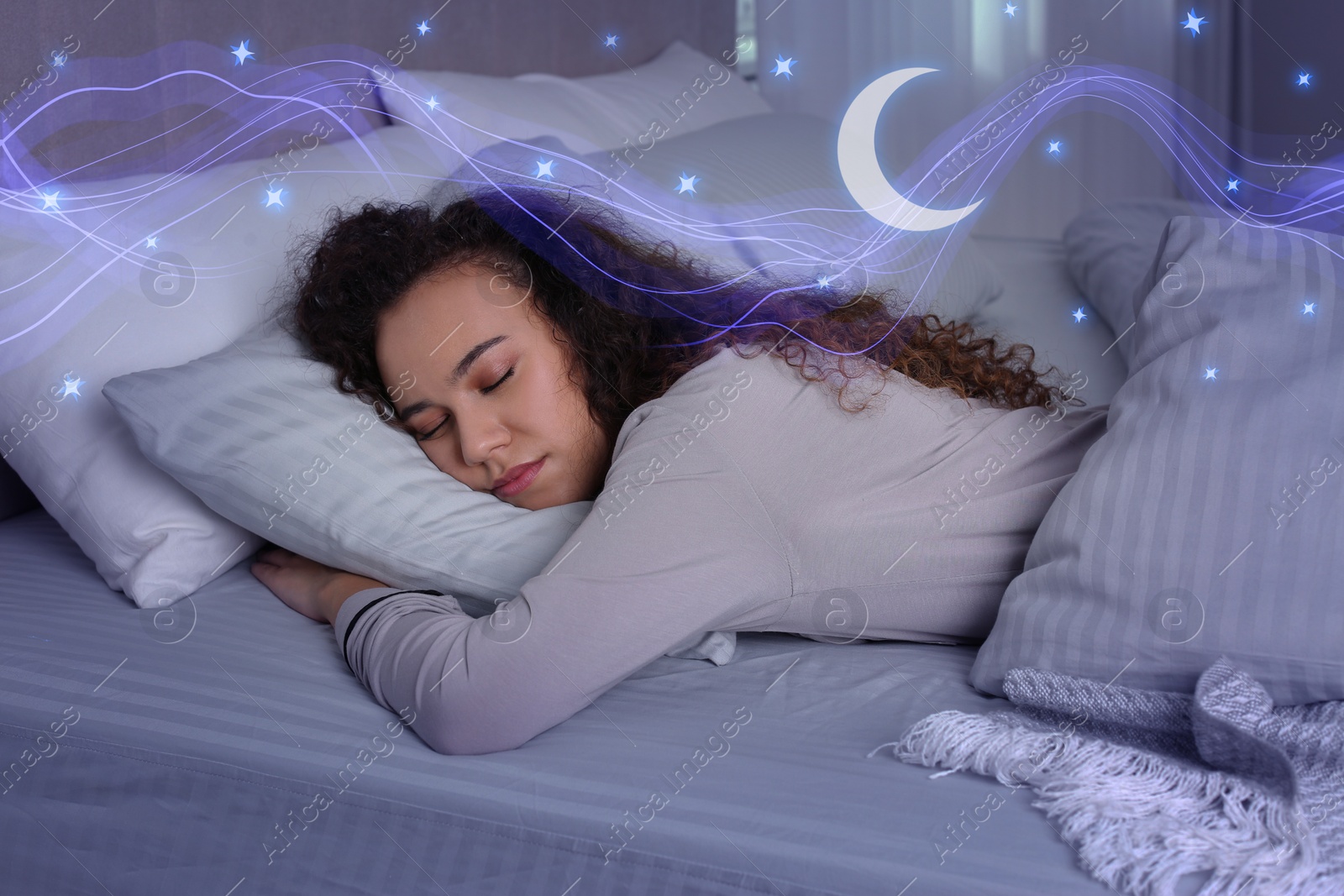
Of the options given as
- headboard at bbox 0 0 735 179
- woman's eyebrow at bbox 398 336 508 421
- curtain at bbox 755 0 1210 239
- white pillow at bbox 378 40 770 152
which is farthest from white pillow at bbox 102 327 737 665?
curtain at bbox 755 0 1210 239

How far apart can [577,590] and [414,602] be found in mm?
214

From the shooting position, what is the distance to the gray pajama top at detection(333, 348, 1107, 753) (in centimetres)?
83

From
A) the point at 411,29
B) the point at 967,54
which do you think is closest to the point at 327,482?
the point at 411,29

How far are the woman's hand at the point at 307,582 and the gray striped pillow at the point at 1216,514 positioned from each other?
25.4 inches

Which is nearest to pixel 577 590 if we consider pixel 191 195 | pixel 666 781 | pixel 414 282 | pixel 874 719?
pixel 666 781

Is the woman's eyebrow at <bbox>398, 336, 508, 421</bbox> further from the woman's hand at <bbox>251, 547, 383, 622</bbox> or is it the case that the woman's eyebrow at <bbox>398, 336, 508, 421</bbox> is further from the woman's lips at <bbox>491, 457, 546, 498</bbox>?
the woman's hand at <bbox>251, 547, 383, 622</bbox>

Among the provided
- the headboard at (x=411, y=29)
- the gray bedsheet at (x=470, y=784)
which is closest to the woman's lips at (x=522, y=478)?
the gray bedsheet at (x=470, y=784)

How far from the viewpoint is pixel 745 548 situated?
0.89 meters

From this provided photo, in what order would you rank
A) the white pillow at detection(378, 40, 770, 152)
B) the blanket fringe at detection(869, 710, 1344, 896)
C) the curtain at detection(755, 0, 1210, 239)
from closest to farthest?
the blanket fringe at detection(869, 710, 1344, 896) → the white pillow at detection(378, 40, 770, 152) → the curtain at detection(755, 0, 1210, 239)

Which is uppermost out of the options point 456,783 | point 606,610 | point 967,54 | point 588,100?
point 967,54

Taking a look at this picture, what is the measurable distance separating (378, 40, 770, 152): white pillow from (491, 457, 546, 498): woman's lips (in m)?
0.68

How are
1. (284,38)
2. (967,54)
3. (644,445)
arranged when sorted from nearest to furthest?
(644,445)
(284,38)
(967,54)

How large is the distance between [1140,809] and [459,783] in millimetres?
515

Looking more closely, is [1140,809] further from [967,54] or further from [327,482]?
[967,54]
